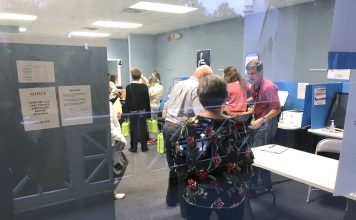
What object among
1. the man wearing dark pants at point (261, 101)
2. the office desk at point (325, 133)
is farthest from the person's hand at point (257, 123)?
the office desk at point (325, 133)

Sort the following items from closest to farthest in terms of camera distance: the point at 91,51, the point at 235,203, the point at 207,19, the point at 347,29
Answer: the point at 347,29
the point at 91,51
the point at 235,203
the point at 207,19

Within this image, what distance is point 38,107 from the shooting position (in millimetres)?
897

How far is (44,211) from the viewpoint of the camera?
3.41 ft

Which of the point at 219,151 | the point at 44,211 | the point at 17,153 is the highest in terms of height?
the point at 17,153

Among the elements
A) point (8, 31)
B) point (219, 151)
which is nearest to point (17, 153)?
point (8, 31)

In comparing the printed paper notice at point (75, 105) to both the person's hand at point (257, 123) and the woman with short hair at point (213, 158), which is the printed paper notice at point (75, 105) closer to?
the woman with short hair at point (213, 158)

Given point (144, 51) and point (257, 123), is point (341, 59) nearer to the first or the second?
point (257, 123)

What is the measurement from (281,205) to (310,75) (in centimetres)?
237

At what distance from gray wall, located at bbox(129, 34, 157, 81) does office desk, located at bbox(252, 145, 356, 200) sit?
1.67 m

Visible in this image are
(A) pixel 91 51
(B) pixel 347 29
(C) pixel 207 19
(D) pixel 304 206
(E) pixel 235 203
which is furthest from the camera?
(C) pixel 207 19

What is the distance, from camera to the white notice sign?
0.87 metres

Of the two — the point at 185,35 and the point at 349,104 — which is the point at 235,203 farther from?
the point at 185,35

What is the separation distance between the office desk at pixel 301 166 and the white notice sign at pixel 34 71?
151cm

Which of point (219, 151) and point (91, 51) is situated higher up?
point (91, 51)
